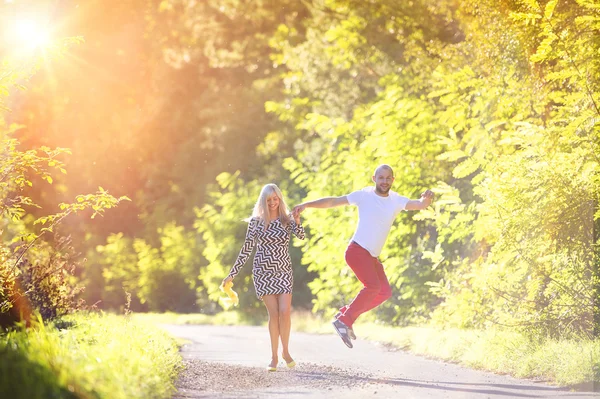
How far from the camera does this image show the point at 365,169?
21.1m

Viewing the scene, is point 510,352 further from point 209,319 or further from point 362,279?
point 209,319

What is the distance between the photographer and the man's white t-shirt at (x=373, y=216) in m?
12.1

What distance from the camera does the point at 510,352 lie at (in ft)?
41.5

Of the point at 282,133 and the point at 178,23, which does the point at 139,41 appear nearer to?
the point at 178,23

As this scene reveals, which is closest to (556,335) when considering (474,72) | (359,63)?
(474,72)

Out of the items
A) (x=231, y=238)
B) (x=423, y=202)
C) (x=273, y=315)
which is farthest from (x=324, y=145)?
(x=273, y=315)

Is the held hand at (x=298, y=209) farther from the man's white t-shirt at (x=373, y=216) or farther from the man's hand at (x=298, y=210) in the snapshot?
the man's white t-shirt at (x=373, y=216)

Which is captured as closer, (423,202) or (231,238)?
(423,202)

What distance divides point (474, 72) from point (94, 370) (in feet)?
37.9

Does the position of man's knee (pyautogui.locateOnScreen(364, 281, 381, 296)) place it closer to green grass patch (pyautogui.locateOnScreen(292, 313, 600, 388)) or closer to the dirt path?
the dirt path

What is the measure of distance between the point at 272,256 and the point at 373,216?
49.8 inches

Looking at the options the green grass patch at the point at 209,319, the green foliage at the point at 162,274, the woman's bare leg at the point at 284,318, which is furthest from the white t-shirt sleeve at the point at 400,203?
the green foliage at the point at 162,274

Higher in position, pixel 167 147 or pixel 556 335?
pixel 167 147

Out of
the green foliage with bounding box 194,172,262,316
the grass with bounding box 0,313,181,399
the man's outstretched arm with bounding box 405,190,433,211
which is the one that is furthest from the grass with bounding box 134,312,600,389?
the green foliage with bounding box 194,172,262,316
